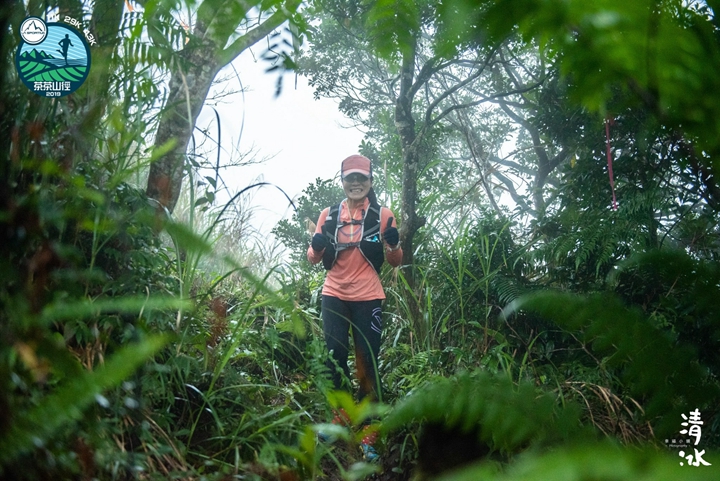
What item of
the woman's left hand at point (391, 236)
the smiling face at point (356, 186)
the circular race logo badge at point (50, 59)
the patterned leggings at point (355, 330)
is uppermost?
the circular race logo badge at point (50, 59)

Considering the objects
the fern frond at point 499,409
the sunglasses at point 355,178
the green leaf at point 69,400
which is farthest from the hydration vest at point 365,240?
the green leaf at point 69,400

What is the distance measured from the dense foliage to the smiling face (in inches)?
8.4

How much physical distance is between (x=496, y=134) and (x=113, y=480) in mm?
6997

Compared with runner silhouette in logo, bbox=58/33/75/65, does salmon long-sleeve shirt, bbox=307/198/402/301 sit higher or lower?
lower

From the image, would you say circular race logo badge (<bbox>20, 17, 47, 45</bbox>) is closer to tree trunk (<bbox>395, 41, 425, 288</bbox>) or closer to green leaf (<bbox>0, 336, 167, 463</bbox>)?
green leaf (<bbox>0, 336, 167, 463</bbox>)

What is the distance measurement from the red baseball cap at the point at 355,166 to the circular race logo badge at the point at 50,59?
1.49 m

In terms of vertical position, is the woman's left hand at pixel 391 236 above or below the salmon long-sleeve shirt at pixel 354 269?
above

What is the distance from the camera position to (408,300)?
2752 mm

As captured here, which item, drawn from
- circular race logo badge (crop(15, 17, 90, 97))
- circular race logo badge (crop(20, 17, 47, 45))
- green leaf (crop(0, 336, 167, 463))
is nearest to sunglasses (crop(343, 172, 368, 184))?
circular race logo badge (crop(15, 17, 90, 97))

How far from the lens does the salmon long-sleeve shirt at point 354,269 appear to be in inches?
98.7

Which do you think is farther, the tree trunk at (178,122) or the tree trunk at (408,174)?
the tree trunk at (408,174)

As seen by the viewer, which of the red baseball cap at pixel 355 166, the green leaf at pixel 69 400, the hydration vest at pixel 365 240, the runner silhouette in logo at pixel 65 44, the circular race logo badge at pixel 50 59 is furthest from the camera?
the red baseball cap at pixel 355 166

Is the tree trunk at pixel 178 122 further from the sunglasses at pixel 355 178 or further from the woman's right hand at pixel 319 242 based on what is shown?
the sunglasses at pixel 355 178

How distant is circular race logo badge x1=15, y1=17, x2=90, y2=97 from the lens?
3.48ft
